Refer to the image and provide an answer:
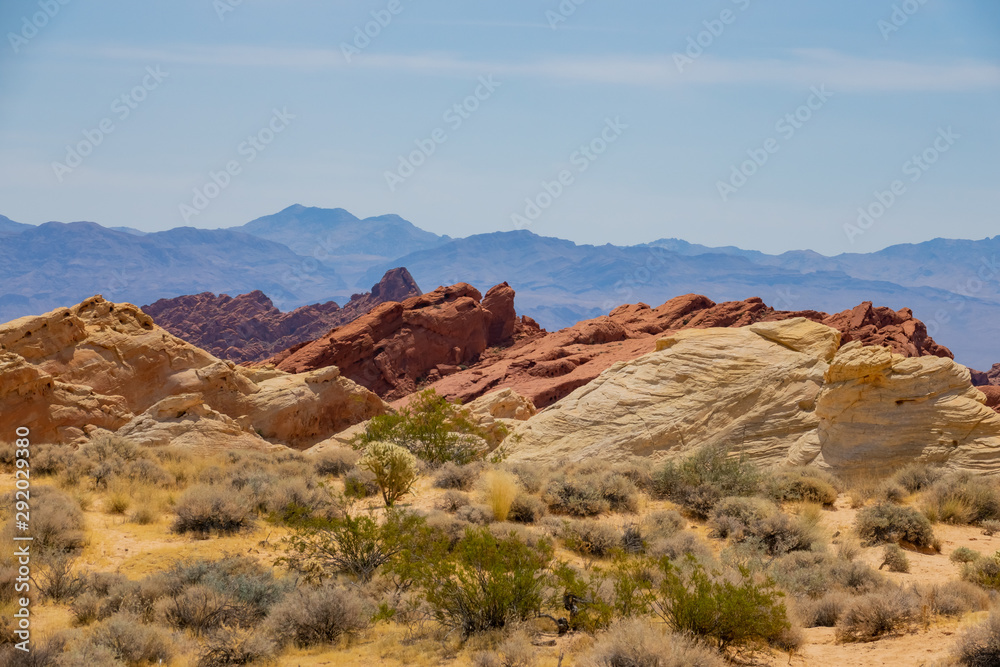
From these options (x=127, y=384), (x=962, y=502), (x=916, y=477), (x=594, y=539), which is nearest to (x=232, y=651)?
(x=594, y=539)

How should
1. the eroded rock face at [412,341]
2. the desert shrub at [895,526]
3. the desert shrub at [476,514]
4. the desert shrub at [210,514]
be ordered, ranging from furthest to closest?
the eroded rock face at [412,341] → the desert shrub at [476,514] → the desert shrub at [895,526] → the desert shrub at [210,514]

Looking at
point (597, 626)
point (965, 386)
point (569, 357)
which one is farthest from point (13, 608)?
point (569, 357)

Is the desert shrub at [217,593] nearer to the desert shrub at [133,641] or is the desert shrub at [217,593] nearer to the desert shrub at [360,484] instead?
the desert shrub at [133,641]

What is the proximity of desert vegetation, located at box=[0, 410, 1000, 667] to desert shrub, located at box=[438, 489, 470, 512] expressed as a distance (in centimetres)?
5

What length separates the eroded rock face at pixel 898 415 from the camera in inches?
611

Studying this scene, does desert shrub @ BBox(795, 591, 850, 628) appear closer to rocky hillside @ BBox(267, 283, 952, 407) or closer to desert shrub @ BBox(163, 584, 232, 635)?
desert shrub @ BBox(163, 584, 232, 635)

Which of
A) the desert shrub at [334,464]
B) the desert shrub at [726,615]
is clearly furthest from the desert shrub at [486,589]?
the desert shrub at [334,464]

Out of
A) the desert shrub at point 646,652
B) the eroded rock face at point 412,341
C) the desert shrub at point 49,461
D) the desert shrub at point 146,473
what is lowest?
the desert shrub at point 646,652

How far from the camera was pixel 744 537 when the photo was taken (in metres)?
12.1

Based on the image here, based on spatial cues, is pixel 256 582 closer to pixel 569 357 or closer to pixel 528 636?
pixel 528 636

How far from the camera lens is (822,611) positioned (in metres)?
8.54

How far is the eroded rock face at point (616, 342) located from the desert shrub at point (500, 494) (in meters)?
25.5

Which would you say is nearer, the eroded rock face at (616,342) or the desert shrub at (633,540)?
the desert shrub at (633,540)

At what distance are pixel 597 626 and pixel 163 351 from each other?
Result: 18999mm
